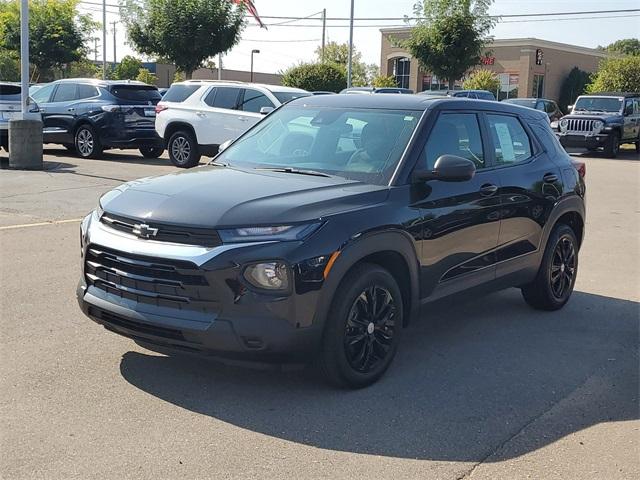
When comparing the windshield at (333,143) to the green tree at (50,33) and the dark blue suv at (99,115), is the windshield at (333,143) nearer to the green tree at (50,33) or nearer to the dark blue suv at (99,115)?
the dark blue suv at (99,115)

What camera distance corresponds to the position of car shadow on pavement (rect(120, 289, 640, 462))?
4070 mm

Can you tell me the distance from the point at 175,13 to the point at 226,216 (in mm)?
29607

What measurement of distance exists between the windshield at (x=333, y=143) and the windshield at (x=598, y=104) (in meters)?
22.8

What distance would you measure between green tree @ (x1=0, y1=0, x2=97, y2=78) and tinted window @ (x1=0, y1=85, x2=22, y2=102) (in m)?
23.5

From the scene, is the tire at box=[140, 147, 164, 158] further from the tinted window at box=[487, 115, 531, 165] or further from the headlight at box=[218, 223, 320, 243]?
the headlight at box=[218, 223, 320, 243]

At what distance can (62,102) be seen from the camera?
17984mm

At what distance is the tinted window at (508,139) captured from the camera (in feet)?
19.7

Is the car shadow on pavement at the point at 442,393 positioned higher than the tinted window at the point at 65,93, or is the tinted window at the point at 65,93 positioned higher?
the tinted window at the point at 65,93

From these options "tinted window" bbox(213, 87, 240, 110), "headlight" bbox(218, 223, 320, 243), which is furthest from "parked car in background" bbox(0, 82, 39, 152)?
"headlight" bbox(218, 223, 320, 243)

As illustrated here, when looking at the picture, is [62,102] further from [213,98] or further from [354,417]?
[354,417]

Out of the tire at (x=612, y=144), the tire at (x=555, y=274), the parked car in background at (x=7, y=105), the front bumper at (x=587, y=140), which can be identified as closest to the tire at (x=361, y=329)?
the tire at (x=555, y=274)

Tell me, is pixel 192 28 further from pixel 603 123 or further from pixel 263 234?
pixel 263 234

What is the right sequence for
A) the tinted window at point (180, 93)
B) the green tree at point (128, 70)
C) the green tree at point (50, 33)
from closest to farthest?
the tinted window at point (180, 93) < the green tree at point (50, 33) < the green tree at point (128, 70)

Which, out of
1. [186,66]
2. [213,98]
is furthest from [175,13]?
[213,98]
